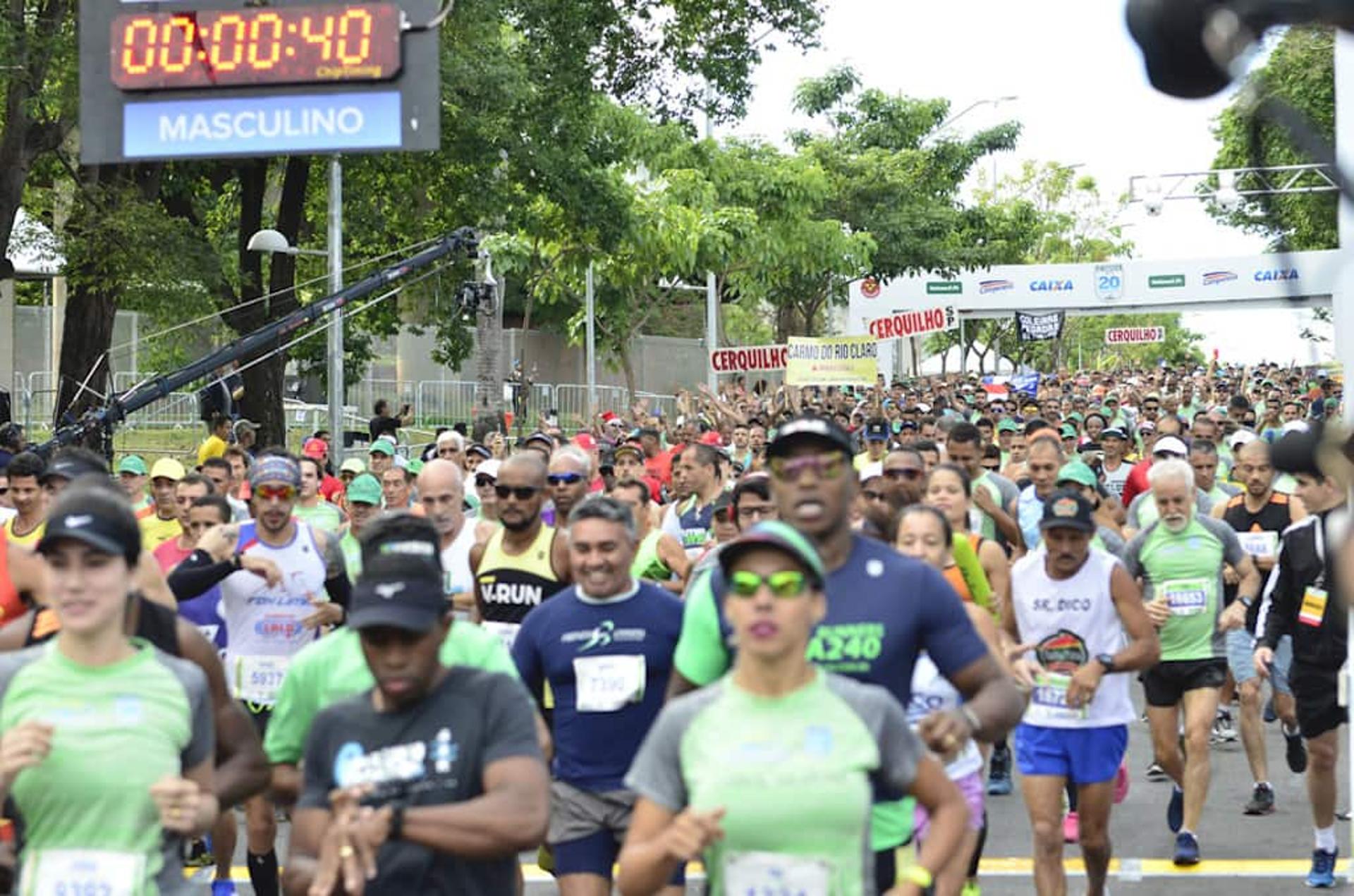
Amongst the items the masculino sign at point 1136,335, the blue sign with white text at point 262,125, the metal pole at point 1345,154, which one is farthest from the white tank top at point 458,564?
the masculino sign at point 1136,335

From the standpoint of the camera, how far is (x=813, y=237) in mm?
41469

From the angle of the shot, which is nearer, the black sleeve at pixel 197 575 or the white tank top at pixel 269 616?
the black sleeve at pixel 197 575

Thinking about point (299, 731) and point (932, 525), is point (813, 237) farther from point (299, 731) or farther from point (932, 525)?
point (299, 731)

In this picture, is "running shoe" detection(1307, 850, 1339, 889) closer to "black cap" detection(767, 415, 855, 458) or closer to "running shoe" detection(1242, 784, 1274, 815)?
"running shoe" detection(1242, 784, 1274, 815)

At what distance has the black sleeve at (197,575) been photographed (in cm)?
839

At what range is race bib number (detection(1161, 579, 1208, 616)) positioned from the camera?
10.1m

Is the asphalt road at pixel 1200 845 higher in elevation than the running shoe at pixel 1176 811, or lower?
lower

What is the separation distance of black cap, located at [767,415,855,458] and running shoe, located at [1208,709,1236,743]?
856 centimetres

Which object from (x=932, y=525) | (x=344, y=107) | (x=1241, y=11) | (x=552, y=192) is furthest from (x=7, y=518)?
(x=552, y=192)

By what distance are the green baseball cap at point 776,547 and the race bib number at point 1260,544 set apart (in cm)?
783

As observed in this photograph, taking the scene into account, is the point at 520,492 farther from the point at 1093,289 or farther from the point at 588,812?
the point at 1093,289

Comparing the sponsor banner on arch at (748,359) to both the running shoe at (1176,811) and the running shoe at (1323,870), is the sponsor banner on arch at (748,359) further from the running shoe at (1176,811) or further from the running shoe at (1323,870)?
the running shoe at (1323,870)

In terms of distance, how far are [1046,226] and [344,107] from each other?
75.2 meters

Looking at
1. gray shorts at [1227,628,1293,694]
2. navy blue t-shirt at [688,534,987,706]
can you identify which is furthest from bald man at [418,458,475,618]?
navy blue t-shirt at [688,534,987,706]
